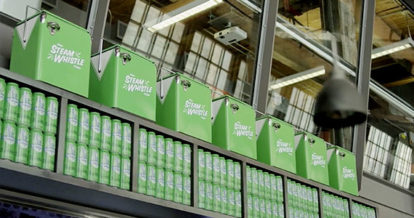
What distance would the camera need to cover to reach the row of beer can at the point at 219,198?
368 cm

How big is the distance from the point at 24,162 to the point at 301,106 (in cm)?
384

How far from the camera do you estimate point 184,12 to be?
493 cm

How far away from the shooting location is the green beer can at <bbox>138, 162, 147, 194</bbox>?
3.31m

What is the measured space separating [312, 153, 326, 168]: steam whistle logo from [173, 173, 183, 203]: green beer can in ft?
5.21

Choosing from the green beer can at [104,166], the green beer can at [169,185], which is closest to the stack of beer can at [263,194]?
the green beer can at [169,185]

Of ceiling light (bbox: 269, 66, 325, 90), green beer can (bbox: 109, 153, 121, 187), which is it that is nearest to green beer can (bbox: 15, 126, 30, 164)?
green beer can (bbox: 109, 153, 121, 187)

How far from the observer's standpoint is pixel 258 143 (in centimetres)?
441

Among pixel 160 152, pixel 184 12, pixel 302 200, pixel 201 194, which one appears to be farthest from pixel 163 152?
pixel 184 12

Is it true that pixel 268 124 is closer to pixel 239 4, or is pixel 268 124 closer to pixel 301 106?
pixel 239 4

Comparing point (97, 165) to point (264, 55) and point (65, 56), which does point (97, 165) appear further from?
point (264, 55)

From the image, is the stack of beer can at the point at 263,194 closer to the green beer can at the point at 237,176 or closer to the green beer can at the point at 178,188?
the green beer can at the point at 237,176

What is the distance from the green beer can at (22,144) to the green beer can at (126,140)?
1.97 feet

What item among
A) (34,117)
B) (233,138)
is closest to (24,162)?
(34,117)

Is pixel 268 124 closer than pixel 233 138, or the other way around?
pixel 233 138
